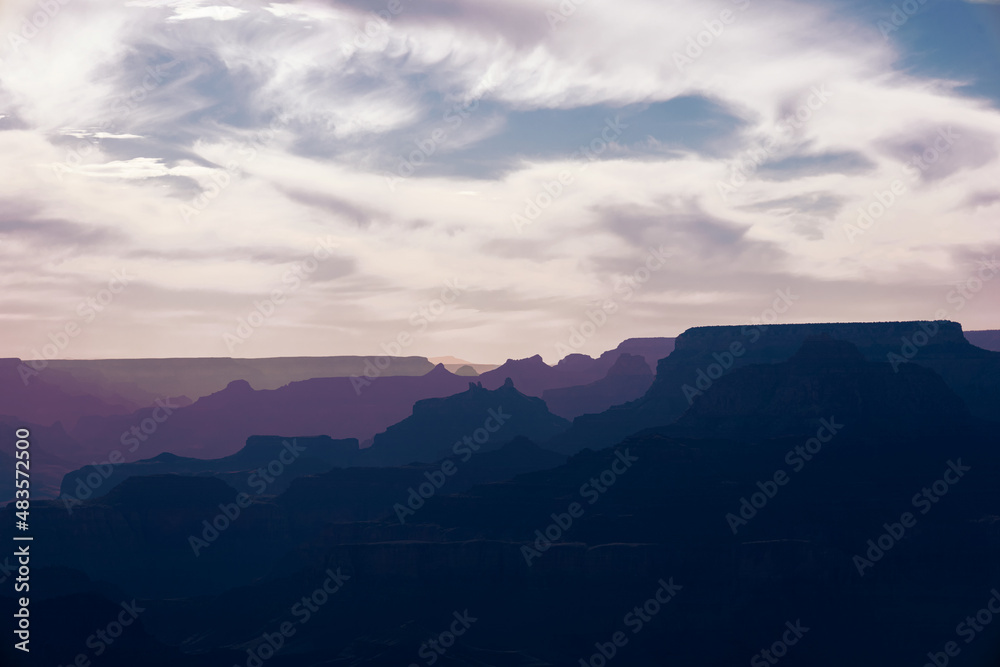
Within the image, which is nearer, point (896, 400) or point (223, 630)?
point (223, 630)

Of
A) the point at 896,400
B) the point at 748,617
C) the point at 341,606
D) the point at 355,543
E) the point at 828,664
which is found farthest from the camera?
the point at 896,400

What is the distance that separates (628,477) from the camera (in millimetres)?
175625

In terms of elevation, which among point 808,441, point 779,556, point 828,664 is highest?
point 808,441

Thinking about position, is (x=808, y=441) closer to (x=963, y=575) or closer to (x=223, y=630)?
(x=963, y=575)

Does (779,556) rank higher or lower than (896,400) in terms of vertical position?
lower

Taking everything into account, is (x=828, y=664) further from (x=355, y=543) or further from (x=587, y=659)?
(x=355, y=543)

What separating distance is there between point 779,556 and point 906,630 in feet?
52.5

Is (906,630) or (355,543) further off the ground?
(355,543)

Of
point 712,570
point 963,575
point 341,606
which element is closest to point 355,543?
point 341,606

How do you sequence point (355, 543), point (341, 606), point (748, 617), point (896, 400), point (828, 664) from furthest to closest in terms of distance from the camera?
point (896, 400)
point (355, 543)
point (341, 606)
point (748, 617)
point (828, 664)

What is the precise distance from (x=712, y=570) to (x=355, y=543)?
157ft

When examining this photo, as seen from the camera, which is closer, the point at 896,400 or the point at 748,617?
the point at 748,617

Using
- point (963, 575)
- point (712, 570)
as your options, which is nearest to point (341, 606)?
point (712, 570)

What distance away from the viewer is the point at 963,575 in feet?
508
